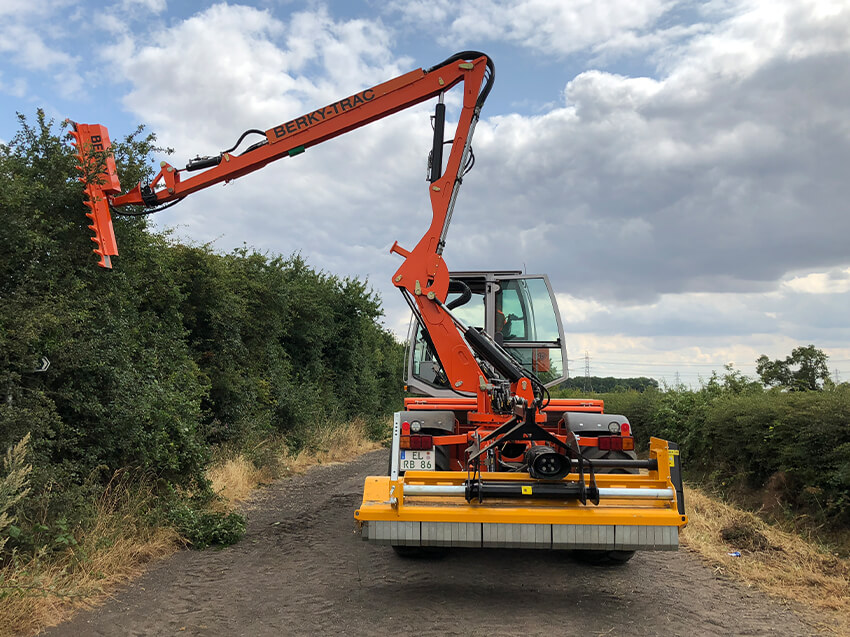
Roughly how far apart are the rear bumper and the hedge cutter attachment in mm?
4435

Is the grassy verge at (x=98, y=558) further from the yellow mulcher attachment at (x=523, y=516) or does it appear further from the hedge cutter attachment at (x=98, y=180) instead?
the hedge cutter attachment at (x=98, y=180)

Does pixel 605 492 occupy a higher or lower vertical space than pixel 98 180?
lower

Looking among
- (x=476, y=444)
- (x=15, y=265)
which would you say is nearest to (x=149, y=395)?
(x=15, y=265)

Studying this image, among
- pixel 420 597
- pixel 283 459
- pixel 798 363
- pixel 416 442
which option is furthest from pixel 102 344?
pixel 798 363

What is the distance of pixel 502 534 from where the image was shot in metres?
4.98

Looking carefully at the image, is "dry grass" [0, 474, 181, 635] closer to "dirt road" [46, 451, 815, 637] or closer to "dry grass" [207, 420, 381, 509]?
"dirt road" [46, 451, 815, 637]

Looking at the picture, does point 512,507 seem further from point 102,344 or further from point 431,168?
point 102,344

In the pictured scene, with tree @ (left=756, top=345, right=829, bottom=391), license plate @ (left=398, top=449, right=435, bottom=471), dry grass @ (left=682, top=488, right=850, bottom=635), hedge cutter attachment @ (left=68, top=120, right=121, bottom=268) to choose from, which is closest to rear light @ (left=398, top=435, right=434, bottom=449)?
license plate @ (left=398, top=449, right=435, bottom=471)

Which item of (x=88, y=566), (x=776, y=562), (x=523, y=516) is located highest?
(x=523, y=516)

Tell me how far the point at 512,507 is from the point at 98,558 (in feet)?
11.6

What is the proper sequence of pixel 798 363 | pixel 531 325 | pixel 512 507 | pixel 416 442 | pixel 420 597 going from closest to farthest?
pixel 512 507, pixel 420 597, pixel 416 442, pixel 531 325, pixel 798 363

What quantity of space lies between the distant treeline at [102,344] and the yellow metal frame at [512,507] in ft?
8.72

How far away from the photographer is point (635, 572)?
6.23m

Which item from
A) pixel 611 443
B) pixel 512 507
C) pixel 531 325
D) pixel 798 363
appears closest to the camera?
pixel 512 507
